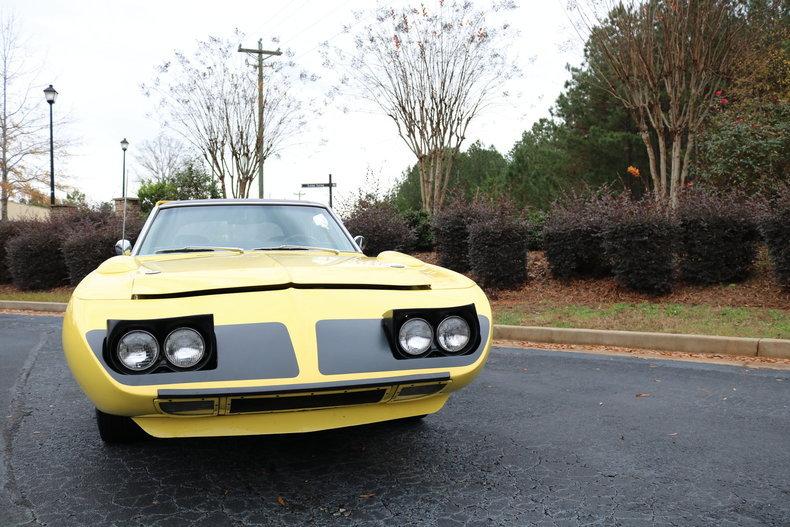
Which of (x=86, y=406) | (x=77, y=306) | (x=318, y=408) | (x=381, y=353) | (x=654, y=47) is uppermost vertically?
(x=654, y=47)

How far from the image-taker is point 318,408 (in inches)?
101

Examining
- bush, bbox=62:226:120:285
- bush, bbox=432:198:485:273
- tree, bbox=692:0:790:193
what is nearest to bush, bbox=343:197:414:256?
bush, bbox=432:198:485:273

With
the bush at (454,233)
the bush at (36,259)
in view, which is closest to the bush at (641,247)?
the bush at (454,233)

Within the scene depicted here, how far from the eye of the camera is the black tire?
326 centimetres

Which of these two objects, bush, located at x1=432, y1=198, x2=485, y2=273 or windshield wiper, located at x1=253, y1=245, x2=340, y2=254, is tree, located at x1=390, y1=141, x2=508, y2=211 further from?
windshield wiper, located at x1=253, y1=245, x2=340, y2=254

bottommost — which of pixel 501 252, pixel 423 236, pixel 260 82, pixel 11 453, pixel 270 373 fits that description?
pixel 11 453

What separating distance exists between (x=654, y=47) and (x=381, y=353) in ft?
42.3

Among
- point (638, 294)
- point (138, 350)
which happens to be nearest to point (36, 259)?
point (638, 294)

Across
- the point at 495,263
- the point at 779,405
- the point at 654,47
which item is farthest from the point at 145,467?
the point at 654,47

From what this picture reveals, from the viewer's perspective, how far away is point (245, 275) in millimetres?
2781

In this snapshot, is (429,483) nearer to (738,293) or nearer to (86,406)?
(86,406)

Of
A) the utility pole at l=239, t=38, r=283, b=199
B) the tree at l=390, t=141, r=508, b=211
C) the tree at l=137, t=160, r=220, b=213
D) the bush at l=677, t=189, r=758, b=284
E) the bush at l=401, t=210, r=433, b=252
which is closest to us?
the bush at l=677, t=189, r=758, b=284

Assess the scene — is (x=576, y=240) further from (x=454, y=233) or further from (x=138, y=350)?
(x=138, y=350)

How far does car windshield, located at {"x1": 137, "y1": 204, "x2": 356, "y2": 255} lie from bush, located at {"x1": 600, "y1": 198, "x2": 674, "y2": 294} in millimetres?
6649
